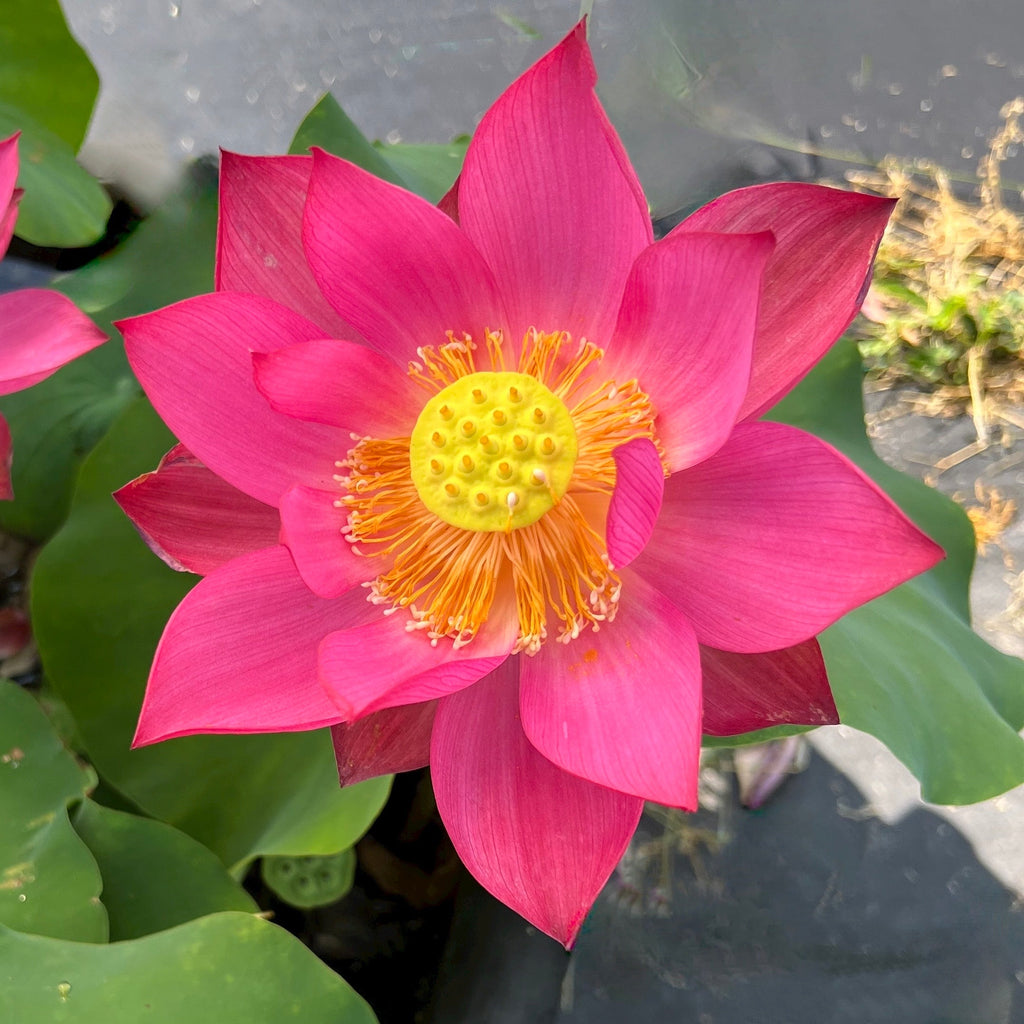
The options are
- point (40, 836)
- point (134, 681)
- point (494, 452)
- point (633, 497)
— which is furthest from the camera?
point (134, 681)

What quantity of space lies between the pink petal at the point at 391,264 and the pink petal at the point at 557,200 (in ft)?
0.06

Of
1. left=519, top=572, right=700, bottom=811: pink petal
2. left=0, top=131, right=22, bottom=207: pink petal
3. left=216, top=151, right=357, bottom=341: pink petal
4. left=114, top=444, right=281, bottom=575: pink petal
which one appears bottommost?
left=519, top=572, right=700, bottom=811: pink petal

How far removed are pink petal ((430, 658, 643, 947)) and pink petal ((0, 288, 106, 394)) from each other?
12.2 inches

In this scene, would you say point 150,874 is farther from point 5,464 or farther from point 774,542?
point 774,542

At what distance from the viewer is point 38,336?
56 cm

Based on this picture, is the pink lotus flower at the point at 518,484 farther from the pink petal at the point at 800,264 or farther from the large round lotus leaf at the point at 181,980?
the large round lotus leaf at the point at 181,980

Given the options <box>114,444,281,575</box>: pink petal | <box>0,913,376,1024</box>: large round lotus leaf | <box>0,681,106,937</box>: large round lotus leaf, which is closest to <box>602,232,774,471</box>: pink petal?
<box>114,444,281,575</box>: pink petal

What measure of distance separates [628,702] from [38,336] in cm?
43

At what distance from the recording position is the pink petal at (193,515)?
52 cm

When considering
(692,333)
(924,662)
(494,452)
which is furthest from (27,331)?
(924,662)

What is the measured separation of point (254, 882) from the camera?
3.03ft

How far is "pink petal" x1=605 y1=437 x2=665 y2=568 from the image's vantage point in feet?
1.34

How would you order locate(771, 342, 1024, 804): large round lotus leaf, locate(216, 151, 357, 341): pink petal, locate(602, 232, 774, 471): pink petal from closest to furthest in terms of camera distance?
locate(602, 232, 774, 471): pink petal < locate(216, 151, 357, 341): pink petal < locate(771, 342, 1024, 804): large round lotus leaf

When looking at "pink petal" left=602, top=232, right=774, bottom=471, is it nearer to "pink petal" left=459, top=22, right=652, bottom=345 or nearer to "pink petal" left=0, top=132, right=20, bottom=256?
"pink petal" left=459, top=22, right=652, bottom=345
